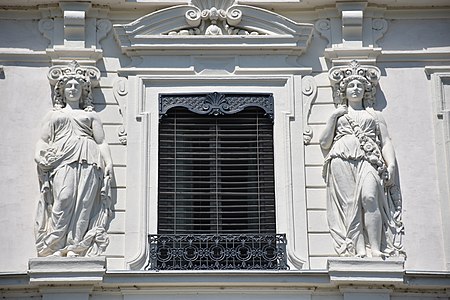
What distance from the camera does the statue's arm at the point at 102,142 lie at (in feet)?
59.9

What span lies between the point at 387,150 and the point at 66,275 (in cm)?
464

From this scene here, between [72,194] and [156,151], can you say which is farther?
[156,151]

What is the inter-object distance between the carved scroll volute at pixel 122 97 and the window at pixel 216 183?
506 millimetres

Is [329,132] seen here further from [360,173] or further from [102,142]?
[102,142]

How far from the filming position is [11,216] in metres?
18.1

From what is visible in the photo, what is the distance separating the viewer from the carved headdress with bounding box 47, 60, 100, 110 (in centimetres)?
1864

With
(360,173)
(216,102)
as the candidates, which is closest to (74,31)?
(216,102)

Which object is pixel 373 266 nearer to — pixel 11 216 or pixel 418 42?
pixel 418 42

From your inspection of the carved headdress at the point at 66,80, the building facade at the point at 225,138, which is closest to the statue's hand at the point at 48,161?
the building facade at the point at 225,138

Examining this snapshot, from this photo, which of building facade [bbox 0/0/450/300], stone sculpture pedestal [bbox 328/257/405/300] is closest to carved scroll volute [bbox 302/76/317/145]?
building facade [bbox 0/0/450/300]

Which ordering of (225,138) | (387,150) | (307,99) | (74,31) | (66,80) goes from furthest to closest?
(74,31) → (307,99) → (225,138) → (66,80) → (387,150)

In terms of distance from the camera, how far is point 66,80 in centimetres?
1861

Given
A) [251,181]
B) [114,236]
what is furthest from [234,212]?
[114,236]

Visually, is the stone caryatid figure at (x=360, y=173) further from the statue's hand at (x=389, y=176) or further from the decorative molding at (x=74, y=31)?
the decorative molding at (x=74, y=31)
